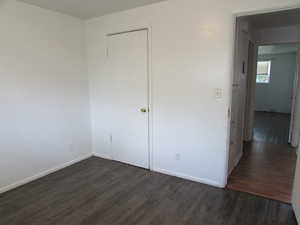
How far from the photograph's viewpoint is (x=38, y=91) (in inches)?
116

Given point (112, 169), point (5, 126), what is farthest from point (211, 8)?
point (5, 126)

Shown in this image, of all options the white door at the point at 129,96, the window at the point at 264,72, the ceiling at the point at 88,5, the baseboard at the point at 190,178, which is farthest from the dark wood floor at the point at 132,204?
the window at the point at 264,72

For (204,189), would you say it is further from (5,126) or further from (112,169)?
(5,126)

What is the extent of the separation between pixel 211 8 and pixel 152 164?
7.66ft

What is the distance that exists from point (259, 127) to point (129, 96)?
4.61m

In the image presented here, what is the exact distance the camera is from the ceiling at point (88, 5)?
268 cm

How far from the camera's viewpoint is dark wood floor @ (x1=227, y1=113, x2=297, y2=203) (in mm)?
2680

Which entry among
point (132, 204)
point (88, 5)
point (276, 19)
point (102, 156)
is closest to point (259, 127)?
point (276, 19)

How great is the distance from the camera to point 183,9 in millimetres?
2635

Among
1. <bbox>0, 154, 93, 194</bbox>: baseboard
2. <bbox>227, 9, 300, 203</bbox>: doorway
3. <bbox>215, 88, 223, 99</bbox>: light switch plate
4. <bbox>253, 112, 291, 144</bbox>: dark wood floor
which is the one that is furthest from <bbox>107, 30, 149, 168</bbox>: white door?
<bbox>253, 112, 291, 144</bbox>: dark wood floor

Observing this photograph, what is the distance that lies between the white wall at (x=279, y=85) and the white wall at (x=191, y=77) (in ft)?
22.8

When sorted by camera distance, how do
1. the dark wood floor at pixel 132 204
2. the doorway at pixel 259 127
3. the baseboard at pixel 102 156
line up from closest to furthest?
the dark wood floor at pixel 132 204
the doorway at pixel 259 127
the baseboard at pixel 102 156

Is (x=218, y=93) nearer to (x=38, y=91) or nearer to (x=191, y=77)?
(x=191, y=77)

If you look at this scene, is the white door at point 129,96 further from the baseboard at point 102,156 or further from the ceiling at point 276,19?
the ceiling at point 276,19
